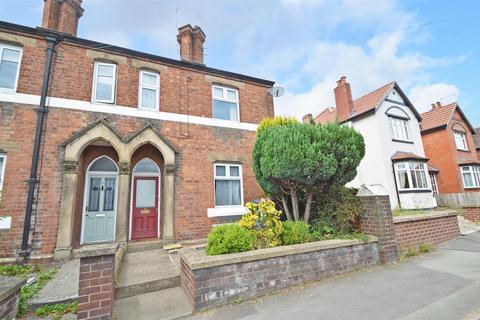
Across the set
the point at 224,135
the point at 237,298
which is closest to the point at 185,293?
the point at 237,298

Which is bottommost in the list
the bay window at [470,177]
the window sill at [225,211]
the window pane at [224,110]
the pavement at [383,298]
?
the pavement at [383,298]

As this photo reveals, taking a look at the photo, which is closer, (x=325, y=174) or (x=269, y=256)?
(x=269, y=256)

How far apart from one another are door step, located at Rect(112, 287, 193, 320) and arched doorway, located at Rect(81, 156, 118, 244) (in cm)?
412

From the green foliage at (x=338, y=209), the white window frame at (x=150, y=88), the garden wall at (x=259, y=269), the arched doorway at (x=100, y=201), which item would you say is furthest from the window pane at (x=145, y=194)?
the green foliage at (x=338, y=209)

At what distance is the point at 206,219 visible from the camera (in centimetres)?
822

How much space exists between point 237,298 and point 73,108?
293 inches

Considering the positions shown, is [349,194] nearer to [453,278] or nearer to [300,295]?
[453,278]

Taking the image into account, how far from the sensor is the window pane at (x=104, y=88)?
25.3 feet

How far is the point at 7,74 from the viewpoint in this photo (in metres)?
6.82

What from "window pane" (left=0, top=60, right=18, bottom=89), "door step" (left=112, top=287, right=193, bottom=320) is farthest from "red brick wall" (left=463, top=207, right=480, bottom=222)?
"window pane" (left=0, top=60, right=18, bottom=89)

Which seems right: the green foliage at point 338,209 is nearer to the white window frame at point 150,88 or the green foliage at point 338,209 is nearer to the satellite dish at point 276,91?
the satellite dish at point 276,91

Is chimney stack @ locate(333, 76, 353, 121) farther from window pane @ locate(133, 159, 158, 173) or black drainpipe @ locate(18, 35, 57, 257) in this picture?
black drainpipe @ locate(18, 35, 57, 257)

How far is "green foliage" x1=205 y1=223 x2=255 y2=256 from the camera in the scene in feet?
14.3

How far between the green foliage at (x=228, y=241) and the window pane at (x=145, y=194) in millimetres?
4442
